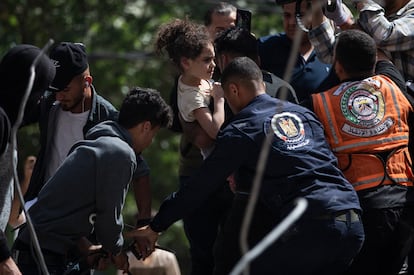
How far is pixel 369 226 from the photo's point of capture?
5.90 meters

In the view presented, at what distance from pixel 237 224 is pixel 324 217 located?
50 centimetres

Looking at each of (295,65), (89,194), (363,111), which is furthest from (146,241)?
(295,65)

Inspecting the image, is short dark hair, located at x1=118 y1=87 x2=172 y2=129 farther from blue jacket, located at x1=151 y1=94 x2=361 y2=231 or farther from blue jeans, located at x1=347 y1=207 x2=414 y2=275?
blue jeans, located at x1=347 y1=207 x2=414 y2=275

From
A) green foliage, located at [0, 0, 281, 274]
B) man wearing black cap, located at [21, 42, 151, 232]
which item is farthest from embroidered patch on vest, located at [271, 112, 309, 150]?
green foliage, located at [0, 0, 281, 274]

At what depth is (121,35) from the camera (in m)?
14.3

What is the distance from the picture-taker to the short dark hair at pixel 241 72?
588 cm

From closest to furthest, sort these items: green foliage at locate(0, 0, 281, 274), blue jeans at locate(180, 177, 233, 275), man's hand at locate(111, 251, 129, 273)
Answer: man's hand at locate(111, 251, 129, 273)
blue jeans at locate(180, 177, 233, 275)
green foliage at locate(0, 0, 281, 274)

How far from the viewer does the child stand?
636 cm

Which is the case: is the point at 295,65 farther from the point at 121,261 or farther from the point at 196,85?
the point at 121,261

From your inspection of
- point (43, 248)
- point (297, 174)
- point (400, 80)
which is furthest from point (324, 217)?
point (43, 248)

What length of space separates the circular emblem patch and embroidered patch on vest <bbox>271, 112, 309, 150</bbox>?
0.30 m

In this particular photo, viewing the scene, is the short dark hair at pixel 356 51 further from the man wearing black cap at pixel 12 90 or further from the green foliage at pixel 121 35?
the green foliage at pixel 121 35

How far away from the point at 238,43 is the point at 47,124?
1.13m

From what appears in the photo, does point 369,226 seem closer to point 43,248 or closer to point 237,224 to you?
point 237,224
